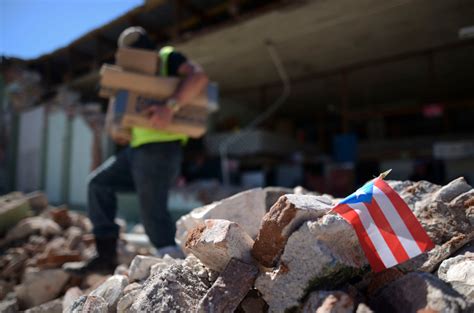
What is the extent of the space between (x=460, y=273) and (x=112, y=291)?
4.92 feet

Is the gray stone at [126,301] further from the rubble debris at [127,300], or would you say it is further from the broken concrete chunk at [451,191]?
the broken concrete chunk at [451,191]

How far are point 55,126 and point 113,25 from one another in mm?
2663

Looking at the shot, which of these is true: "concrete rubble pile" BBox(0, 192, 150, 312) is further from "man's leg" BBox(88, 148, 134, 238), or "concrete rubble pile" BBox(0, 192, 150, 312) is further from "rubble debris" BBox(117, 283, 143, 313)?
"rubble debris" BBox(117, 283, 143, 313)

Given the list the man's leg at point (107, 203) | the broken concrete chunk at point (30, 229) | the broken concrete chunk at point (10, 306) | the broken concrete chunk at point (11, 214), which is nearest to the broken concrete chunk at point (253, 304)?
the broken concrete chunk at point (10, 306)

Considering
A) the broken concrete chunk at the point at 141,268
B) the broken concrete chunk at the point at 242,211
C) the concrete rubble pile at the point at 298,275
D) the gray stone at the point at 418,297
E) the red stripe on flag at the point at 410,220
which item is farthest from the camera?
the broken concrete chunk at the point at 242,211

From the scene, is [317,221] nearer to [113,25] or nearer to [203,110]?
[203,110]

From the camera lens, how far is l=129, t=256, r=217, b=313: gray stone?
4.85 ft

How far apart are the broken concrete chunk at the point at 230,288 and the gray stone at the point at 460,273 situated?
0.74 metres

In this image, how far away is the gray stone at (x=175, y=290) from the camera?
1.48 m

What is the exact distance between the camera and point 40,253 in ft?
10.5

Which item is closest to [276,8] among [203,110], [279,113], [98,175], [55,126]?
[203,110]

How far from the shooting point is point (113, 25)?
6453mm

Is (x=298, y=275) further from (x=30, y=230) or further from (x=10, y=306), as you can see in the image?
(x=30, y=230)

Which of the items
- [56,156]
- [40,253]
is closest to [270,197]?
[40,253]
